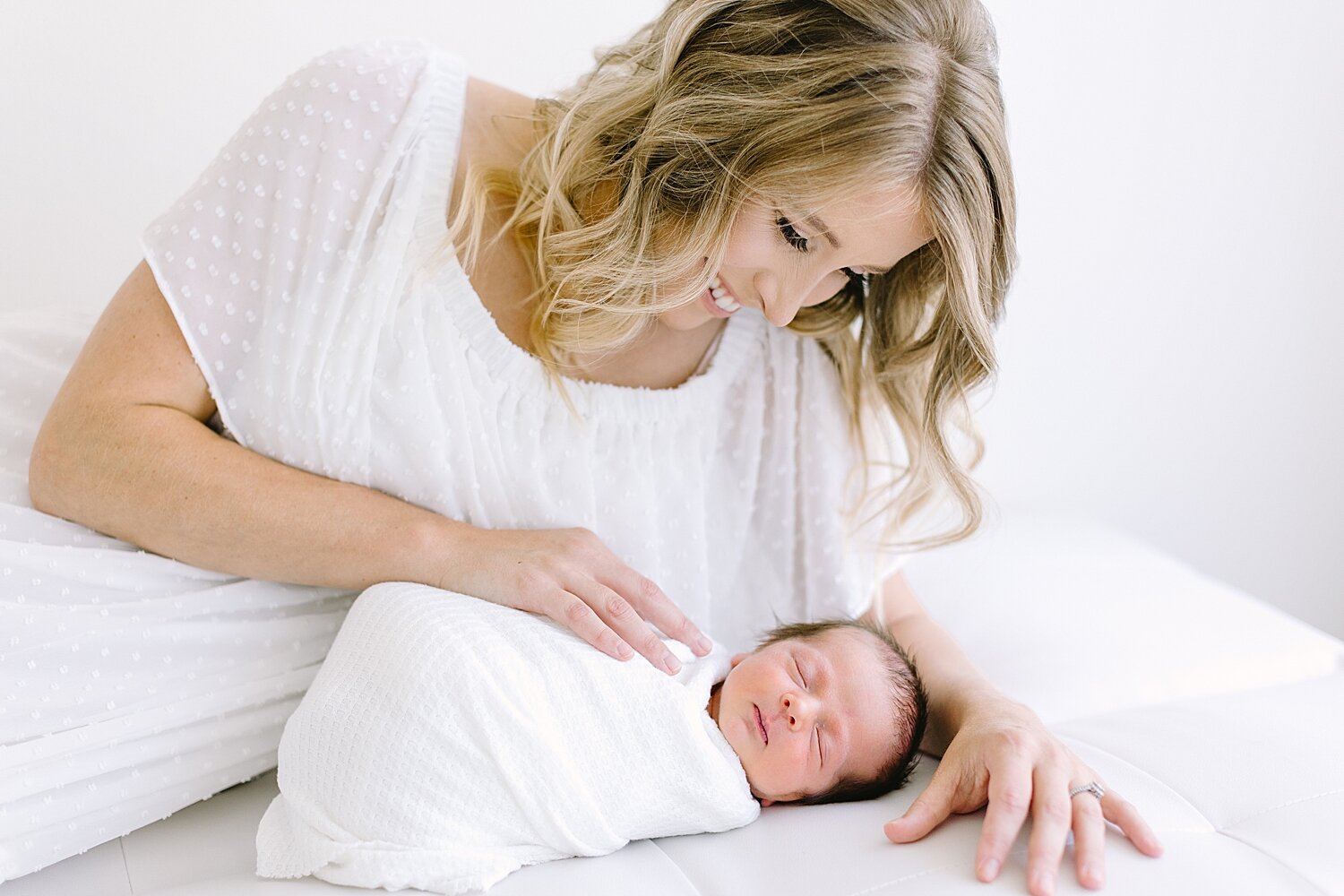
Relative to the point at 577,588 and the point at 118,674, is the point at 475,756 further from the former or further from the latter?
the point at 118,674

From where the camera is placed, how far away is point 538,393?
1497mm

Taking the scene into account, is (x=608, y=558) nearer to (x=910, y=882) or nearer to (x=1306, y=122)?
(x=910, y=882)

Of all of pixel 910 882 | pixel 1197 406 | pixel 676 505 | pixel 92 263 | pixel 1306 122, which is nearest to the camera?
pixel 910 882

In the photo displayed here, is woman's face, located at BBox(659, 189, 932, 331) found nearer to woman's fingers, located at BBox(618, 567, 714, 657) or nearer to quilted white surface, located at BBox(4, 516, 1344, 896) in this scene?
woman's fingers, located at BBox(618, 567, 714, 657)

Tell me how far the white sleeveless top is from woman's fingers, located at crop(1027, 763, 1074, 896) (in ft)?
1.89

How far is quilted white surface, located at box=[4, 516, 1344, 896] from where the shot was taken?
1.16m

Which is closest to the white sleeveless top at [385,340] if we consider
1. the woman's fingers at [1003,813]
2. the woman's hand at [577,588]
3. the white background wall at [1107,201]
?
the woman's hand at [577,588]

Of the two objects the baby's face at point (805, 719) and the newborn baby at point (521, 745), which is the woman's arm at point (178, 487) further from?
the baby's face at point (805, 719)

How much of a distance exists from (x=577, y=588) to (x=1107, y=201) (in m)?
1.65

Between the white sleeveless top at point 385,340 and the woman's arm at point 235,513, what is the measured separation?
0.05 meters

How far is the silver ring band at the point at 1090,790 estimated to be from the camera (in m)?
1.20

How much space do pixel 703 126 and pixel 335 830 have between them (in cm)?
82

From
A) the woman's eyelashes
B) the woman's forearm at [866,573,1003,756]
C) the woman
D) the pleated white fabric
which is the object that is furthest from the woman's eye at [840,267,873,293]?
the pleated white fabric

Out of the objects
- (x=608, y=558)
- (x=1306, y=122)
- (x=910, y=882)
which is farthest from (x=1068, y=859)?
(x=1306, y=122)
